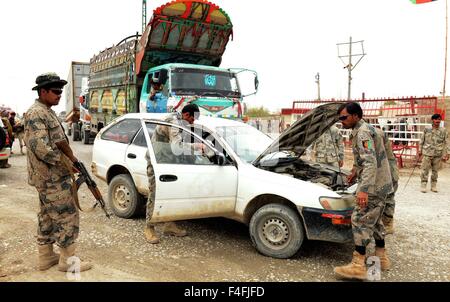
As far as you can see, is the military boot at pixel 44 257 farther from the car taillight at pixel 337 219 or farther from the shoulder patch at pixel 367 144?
the shoulder patch at pixel 367 144

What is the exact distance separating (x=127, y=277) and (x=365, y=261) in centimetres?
239

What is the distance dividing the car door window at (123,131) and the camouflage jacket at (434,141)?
21.3 feet

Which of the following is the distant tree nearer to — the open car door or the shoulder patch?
the open car door

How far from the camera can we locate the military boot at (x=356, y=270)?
11.6 ft

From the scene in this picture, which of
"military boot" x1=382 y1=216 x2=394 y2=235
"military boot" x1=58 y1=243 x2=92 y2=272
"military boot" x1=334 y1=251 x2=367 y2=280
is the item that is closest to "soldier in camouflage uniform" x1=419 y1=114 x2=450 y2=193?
"military boot" x1=382 y1=216 x2=394 y2=235

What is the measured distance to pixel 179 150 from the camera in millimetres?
4371

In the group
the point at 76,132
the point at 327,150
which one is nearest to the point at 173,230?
the point at 327,150

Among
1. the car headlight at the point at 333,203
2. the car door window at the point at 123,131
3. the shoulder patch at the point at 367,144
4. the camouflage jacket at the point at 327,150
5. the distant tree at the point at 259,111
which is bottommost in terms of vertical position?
the car headlight at the point at 333,203

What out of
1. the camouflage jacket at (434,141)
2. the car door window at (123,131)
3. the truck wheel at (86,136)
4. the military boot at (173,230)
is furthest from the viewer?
the truck wheel at (86,136)

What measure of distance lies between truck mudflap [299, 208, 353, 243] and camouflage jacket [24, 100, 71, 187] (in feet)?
7.98

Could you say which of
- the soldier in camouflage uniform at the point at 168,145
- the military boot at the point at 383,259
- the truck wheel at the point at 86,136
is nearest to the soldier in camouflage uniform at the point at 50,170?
the soldier in camouflage uniform at the point at 168,145

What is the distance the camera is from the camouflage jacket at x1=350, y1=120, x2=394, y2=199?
3.44 meters

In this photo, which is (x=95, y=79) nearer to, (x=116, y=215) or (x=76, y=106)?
(x=76, y=106)
